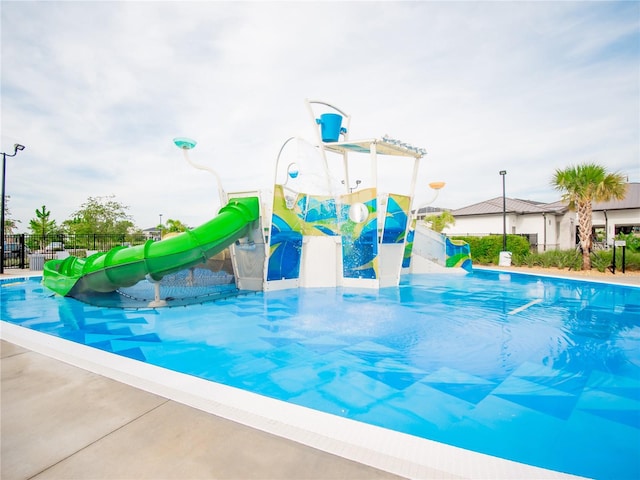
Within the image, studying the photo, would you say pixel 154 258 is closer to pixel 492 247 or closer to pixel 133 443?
pixel 133 443

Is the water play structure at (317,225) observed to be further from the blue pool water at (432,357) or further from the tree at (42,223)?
the tree at (42,223)

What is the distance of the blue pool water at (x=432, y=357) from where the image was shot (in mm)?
3158

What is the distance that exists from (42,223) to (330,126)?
33.7 meters

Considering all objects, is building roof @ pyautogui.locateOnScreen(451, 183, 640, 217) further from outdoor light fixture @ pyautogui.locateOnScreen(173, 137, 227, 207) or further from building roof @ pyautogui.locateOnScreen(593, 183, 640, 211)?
outdoor light fixture @ pyautogui.locateOnScreen(173, 137, 227, 207)

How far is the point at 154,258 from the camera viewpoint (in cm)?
891

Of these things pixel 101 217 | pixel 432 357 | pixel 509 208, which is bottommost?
pixel 432 357

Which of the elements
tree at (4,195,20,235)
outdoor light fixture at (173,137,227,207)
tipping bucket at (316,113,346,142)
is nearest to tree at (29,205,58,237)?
tree at (4,195,20,235)

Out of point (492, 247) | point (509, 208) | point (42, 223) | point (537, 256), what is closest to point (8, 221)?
point (42, 223)

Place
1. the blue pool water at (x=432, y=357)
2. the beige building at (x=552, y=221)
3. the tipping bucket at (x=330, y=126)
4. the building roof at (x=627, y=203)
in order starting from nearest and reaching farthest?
the blue pool water at (x=432, y=357)
the tipping bucket at (x=330, y=126)
the building roof at (x=627, y=203)
the beige building at (x=552, y=221)

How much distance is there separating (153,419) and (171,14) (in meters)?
11.3

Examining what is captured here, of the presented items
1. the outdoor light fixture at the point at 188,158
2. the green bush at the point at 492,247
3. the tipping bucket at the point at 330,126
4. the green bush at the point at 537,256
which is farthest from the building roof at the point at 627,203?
the outdoor light fixture at the point at 188,158

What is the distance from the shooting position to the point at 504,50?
11000mm

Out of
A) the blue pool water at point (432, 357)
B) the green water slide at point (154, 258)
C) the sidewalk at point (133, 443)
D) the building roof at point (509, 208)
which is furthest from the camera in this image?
the building roof at point (509, 208)

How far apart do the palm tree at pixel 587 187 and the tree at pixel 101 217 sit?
37000 millimetres
